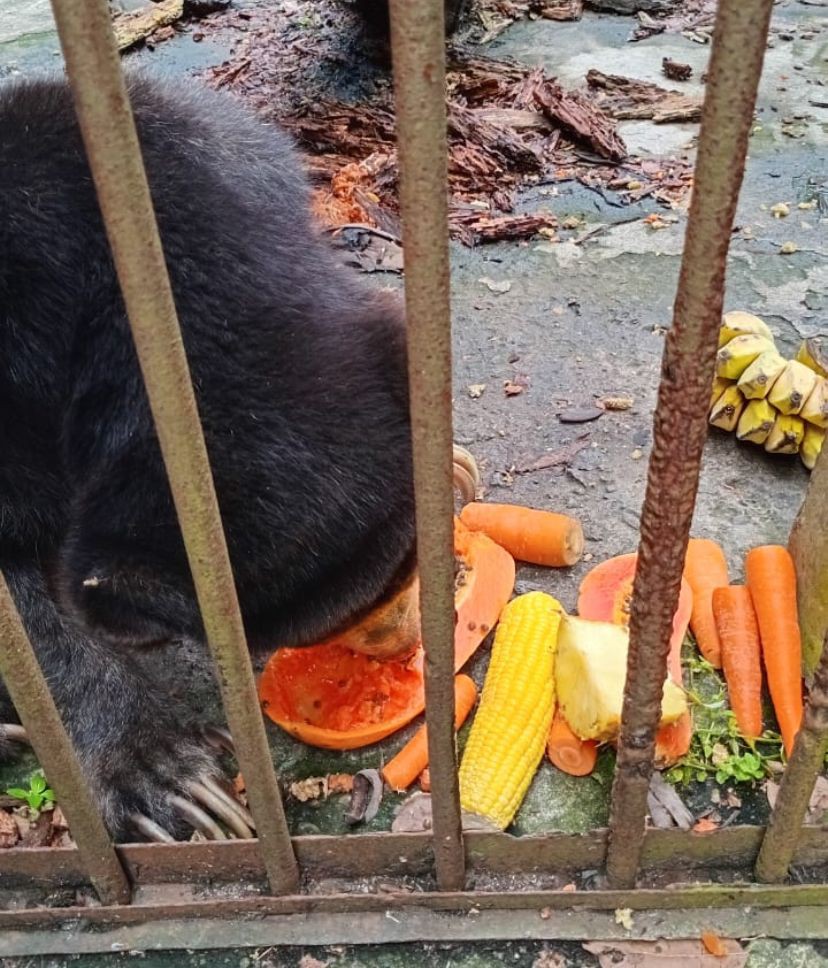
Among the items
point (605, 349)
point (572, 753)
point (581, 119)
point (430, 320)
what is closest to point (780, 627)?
point (572, 753)

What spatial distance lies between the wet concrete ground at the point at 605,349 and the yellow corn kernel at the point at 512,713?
4.0 inches

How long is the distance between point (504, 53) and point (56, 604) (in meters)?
6.18

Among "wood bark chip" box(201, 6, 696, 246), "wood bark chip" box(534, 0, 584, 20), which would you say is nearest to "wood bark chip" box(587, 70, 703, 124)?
"wood bark chip" box(201, 6, 696, 246)

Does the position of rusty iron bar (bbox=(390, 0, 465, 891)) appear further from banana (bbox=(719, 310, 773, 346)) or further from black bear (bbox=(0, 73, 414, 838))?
banana (bbox=(719, 310, 773, 346))

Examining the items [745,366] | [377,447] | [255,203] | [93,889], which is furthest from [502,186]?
[93,889]

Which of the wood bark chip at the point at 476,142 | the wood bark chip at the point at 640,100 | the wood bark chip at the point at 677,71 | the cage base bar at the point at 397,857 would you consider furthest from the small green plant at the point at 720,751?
the wood bark chip at the point at 677,71

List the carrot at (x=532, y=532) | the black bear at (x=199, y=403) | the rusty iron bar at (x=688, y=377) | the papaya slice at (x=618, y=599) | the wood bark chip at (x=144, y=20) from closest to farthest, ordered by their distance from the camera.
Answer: the rusty iron bar at (x=688, y=377), the black bear at (x=199, y=403), the papaya slice at (x=618, y=599), the carrot at (x=532, y=532), the wood bark chip at (x=144, y=20)

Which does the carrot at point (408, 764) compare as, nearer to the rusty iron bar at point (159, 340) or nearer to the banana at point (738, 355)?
the rusty iron bar at point (159, 340)

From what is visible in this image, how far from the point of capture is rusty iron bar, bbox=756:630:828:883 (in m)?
1.57

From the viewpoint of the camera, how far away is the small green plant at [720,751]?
2.35 metres

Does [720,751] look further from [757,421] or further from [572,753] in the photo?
[757,421]

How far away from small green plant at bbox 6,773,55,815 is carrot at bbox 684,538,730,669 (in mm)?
1680

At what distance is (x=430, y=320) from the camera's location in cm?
123

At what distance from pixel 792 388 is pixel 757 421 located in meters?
0.15
